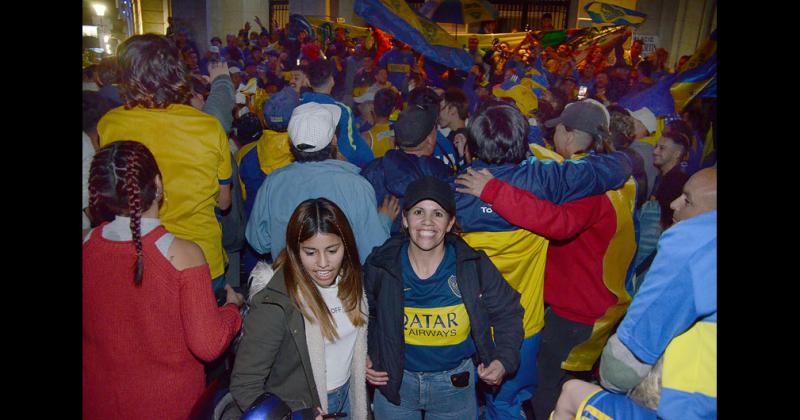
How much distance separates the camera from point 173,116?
8.49 ft

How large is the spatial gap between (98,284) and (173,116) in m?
0.92

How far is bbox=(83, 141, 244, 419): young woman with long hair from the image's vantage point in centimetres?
210

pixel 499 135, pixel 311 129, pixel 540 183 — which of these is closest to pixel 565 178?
pixel 540 183

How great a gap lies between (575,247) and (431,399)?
4.33ft

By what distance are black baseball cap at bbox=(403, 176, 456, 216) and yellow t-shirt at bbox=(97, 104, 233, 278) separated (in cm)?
101

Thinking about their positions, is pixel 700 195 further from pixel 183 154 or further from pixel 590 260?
pixel 183 154

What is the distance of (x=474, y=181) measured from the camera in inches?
115

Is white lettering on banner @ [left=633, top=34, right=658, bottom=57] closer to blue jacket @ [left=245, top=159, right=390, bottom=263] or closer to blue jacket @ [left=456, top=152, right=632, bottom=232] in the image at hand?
blue jacket @ [left=456, top=152, right=632, bottom=232]

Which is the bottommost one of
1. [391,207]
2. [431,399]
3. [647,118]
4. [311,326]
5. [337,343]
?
[431,399]

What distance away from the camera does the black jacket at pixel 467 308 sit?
2.66 metres

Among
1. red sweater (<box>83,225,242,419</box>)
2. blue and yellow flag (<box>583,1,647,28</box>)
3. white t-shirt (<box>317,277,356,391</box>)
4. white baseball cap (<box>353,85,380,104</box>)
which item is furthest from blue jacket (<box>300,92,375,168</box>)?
blue and yellow flag (<box>583,1,647,28</box>)

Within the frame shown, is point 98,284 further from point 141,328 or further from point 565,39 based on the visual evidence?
point 565,39
